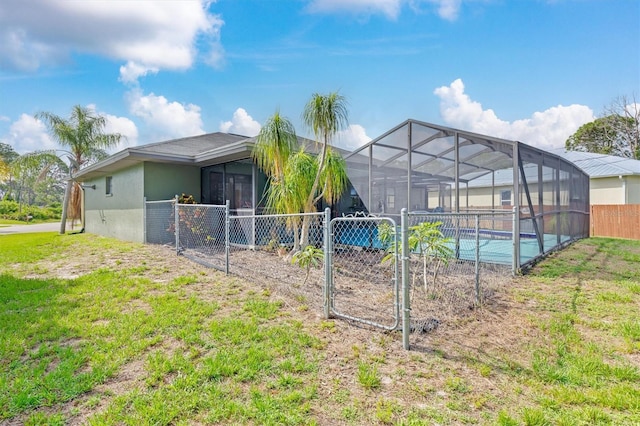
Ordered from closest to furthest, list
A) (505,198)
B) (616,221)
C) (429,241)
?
(429,241) → (616,221) → (505,198)

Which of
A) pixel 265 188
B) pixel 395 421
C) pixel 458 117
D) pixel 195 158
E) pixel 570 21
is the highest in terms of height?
pixel 570 21

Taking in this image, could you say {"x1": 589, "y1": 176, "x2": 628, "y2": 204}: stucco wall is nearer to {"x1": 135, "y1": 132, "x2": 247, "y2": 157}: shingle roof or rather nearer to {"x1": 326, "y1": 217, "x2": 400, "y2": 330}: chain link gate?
{"x1": 326, "y1": 217, "x2": 400, "y2": 330}: chain link gate

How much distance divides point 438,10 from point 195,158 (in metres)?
7.25

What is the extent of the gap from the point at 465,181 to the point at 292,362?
7695 millimetres

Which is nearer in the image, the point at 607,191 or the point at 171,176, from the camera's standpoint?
the point at 171,176

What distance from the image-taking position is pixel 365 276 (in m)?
5.39

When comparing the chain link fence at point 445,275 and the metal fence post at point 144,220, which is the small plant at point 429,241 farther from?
the metal fence post at point 144,220

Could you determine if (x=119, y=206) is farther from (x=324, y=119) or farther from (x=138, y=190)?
(x=324, y=119)

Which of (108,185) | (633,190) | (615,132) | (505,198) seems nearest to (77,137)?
(108,185)

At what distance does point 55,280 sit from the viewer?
5.12 meters

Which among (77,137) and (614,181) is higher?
(77,137)

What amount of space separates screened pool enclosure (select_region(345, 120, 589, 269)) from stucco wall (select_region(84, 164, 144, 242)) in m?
6.31

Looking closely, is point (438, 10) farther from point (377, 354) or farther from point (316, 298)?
point (377, 354)

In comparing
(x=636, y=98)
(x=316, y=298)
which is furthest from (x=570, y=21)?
(x=636, y=98)
